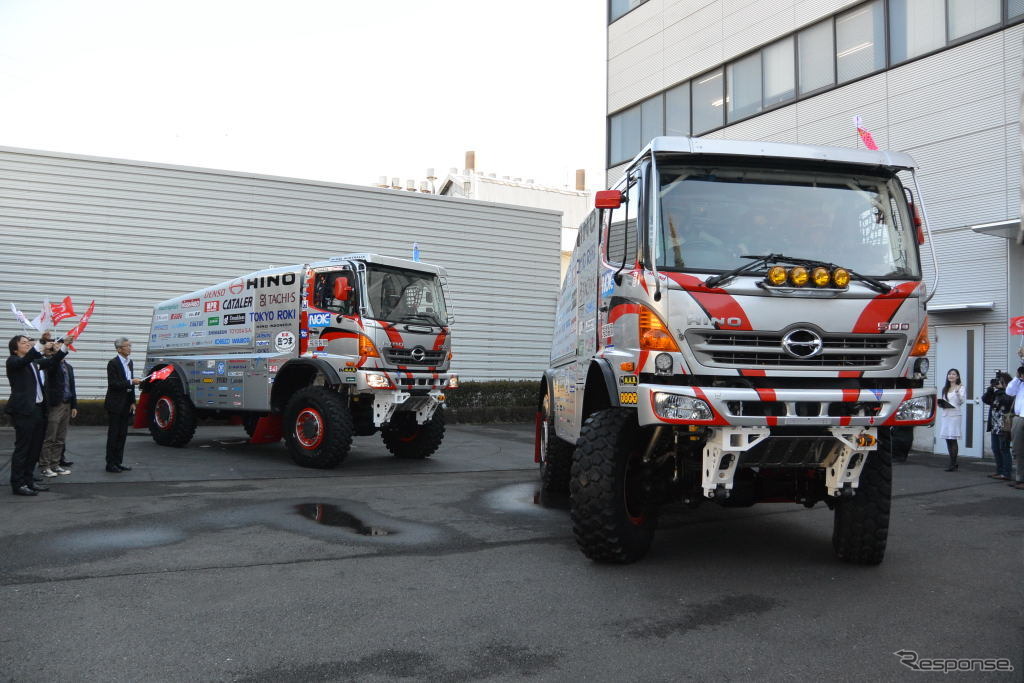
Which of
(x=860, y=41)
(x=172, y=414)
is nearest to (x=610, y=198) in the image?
(x=172, y=414)

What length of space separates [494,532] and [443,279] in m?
6.11

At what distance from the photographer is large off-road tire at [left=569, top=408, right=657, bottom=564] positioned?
224 inches

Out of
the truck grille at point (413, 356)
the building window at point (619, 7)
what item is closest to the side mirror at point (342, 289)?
the truck grille at point (413, 356)

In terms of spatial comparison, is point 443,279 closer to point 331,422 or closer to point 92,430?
point 331,422

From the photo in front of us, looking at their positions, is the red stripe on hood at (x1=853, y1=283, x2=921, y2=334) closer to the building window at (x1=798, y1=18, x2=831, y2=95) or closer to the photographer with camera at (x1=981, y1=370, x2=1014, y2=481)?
the photographer with camera at (x1=981, y1=370, x2=1014, y2=481)

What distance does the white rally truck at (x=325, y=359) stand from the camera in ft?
37.3

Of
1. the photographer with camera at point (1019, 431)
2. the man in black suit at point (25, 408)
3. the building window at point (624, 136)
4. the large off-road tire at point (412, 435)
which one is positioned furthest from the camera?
the building window at point (624, 136)

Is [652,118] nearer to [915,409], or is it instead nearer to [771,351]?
[915,409]

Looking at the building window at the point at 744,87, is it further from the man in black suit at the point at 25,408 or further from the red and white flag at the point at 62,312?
the man in black suit at the point at 25,408

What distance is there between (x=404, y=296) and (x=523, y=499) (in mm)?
4108

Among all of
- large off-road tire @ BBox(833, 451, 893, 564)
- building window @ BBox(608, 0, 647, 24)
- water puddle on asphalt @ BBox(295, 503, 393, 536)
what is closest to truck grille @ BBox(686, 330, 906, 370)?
large off-road tire @ BBox(833, 451, 893, 564)

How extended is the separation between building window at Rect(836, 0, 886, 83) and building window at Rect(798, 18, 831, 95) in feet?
0.63

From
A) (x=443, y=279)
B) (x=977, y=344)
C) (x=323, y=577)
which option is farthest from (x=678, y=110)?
(x=323, y=577)

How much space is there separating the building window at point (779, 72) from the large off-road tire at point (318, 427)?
12.8 metres
